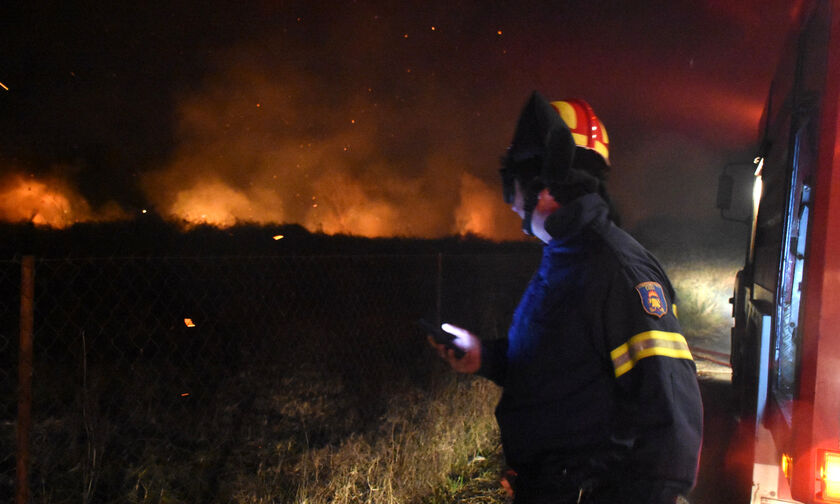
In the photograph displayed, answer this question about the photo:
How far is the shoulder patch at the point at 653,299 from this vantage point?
140cm

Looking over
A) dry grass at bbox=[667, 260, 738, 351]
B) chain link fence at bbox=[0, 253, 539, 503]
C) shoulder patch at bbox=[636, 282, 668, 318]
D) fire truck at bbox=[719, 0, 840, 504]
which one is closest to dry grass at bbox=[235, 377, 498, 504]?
chain link fence at bbox=[0, 253, 539, 503]

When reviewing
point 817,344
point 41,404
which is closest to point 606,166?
point 817,344

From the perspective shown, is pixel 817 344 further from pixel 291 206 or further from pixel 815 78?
pixel 291 206

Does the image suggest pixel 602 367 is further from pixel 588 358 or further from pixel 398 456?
pixel 398 456

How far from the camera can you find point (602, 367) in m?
1.49

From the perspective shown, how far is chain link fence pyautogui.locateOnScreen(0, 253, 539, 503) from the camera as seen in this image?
333 cm

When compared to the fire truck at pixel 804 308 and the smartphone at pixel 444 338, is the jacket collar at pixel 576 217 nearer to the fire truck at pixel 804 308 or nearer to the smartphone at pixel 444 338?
the smartphone at pixel 444 338

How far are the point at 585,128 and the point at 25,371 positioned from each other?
242 cm

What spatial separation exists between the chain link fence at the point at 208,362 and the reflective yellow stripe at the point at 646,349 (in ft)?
3.79

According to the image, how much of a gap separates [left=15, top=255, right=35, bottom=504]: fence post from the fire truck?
312cm

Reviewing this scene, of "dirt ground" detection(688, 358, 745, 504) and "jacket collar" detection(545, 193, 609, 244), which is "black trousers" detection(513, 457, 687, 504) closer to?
"jacket collar" detection(545, 193, 609, 244)

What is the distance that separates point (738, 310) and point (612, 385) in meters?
4.48

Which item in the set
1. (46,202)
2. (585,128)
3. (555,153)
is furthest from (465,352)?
(46,202)

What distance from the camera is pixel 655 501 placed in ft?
4.20
